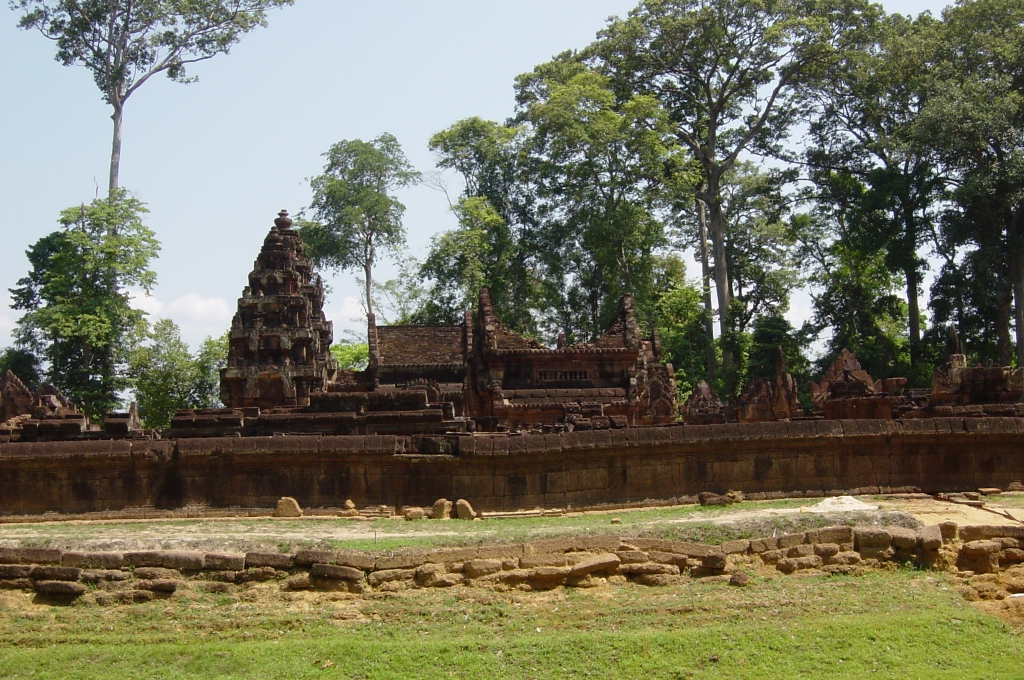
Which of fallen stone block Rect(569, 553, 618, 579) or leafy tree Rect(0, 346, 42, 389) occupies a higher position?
leafy tree Rect(0, 346, 42, 389)

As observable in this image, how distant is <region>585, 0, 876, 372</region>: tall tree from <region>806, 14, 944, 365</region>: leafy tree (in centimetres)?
132

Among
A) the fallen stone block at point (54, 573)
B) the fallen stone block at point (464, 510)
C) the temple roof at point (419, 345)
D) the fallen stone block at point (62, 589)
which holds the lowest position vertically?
the fallen stone block at point (62, 589)

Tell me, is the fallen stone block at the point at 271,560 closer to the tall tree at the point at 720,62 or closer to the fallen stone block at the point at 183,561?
the fallen stone block at the point at 183,561

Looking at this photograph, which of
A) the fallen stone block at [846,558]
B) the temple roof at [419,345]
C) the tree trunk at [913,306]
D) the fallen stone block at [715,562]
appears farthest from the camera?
the tree trunk at [913,306]

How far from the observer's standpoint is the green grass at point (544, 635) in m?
11.1

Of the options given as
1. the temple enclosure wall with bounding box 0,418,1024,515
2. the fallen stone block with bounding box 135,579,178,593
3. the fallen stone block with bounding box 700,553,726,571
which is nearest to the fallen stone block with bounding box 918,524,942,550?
the fallen stone block with bounding box 700,553,726,571

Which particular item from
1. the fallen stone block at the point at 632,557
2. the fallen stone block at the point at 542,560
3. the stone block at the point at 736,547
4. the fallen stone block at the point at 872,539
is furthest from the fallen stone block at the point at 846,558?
the fallen stone block at the point at 542,560

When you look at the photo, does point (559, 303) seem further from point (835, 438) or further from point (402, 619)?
point (402, 619)

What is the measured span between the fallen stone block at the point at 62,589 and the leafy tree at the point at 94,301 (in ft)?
98.0

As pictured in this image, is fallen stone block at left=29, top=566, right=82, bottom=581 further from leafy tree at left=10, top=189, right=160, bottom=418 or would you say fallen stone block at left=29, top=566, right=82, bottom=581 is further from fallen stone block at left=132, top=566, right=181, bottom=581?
leafy tree at left=10, top=189, right=160, bottom=418

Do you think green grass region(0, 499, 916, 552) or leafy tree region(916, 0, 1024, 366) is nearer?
green grass region(0, 499, 916, 552)

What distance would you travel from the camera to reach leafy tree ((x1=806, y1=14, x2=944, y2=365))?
44.0m

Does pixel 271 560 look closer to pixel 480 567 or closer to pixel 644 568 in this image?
pixel 480 567

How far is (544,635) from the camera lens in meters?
11.8
